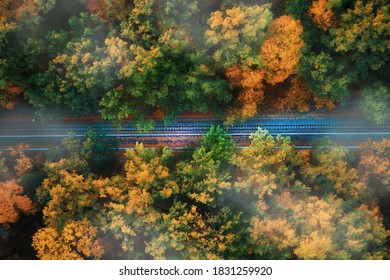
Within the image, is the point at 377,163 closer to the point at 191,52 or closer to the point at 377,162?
the point at 377,162

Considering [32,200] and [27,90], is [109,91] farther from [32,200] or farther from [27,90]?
[32,200]

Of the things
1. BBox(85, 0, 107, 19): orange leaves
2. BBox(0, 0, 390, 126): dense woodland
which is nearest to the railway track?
BBox(0, 0, 390, 126): dense woodland

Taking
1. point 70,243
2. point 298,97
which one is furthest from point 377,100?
point 70,243

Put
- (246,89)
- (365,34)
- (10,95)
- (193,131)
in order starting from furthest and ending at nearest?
1. (193,131)
2. (10,95)
3. (246,89)
4. (365,34)

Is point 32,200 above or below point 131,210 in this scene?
above

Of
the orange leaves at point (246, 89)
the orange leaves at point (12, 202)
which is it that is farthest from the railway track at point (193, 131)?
the orange leaves at point (12, 202)

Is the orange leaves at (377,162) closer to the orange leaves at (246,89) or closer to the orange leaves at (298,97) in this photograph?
the orange leaves at (298,97)

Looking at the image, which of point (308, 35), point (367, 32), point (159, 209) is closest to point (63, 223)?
point (159, 209)
